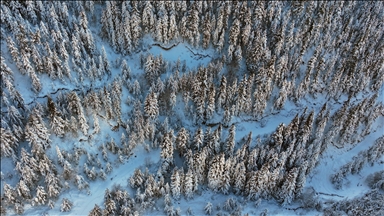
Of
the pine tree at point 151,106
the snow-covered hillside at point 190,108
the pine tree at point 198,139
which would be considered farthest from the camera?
the pine tree at point 151,106

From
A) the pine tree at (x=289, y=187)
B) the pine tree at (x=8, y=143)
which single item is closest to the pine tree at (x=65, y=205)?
the pine tree at (x=8, y=143)

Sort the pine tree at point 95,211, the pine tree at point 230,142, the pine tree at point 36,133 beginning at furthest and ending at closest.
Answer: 1. the pine tree at point 230,142
2. the pine tree at point 36,133
3. the pine tree at point 95,211

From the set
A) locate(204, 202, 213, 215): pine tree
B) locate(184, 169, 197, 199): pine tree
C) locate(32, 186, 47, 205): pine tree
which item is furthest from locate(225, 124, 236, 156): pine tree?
locate(32, 186, 47, 205): pine tree

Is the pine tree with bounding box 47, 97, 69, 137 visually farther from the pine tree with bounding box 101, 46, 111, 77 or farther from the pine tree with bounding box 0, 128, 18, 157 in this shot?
the pine tree with bounding box 101, 46, 111, 77

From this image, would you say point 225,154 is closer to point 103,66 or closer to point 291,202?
point 291,202

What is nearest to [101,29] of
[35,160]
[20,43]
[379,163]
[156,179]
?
[20,43]

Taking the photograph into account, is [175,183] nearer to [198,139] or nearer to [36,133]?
[198,139]

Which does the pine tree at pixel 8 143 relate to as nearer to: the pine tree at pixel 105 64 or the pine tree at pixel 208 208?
the pine tree at pixel 105 64

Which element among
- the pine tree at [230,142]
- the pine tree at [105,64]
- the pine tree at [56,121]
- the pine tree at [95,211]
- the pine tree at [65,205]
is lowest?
the pine tree at [65,205]
